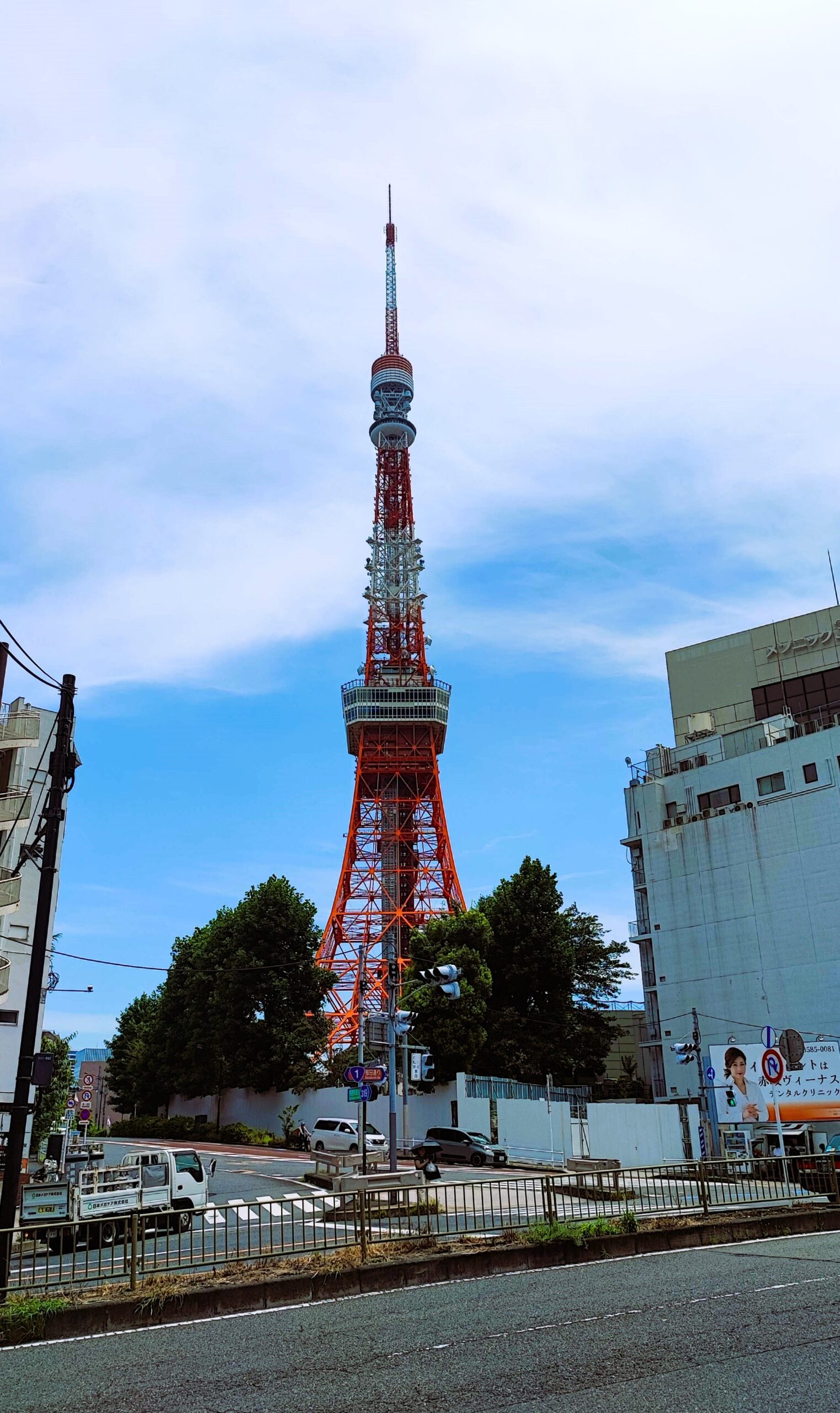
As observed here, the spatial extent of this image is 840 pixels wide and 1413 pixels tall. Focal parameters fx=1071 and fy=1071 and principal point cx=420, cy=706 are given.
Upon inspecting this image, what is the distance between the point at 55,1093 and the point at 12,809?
16.5m

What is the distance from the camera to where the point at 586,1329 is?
9.40 metres

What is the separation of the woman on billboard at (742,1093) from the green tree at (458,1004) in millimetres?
14101

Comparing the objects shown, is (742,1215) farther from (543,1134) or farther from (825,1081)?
(543,1134)

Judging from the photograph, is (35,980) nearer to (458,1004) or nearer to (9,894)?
(9,894)

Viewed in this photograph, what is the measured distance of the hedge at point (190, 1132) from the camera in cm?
4891

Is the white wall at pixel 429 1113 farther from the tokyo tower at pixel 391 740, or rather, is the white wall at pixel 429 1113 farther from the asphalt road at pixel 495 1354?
the asphalt road at pixel 495 1354

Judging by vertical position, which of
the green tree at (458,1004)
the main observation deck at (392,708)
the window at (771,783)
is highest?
the main observation deck at (392,708)

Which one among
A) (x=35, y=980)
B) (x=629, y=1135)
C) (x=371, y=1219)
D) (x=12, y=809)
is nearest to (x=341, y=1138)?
(x=629, y=1135)

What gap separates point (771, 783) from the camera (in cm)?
5119

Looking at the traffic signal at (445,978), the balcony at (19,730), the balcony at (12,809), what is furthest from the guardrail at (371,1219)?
the balcony at (19,730)

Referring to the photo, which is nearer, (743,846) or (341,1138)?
(341,1138)

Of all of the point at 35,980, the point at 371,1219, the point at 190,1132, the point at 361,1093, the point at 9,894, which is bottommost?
the point at 371,1219

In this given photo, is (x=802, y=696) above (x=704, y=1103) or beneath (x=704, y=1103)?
above

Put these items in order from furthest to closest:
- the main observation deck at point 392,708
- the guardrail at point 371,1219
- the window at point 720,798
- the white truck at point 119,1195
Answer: the main observation deck at point 392,708 → the window at point 720,798 → the white truck at point 119,1195 → the guardrail at point 371,1219
